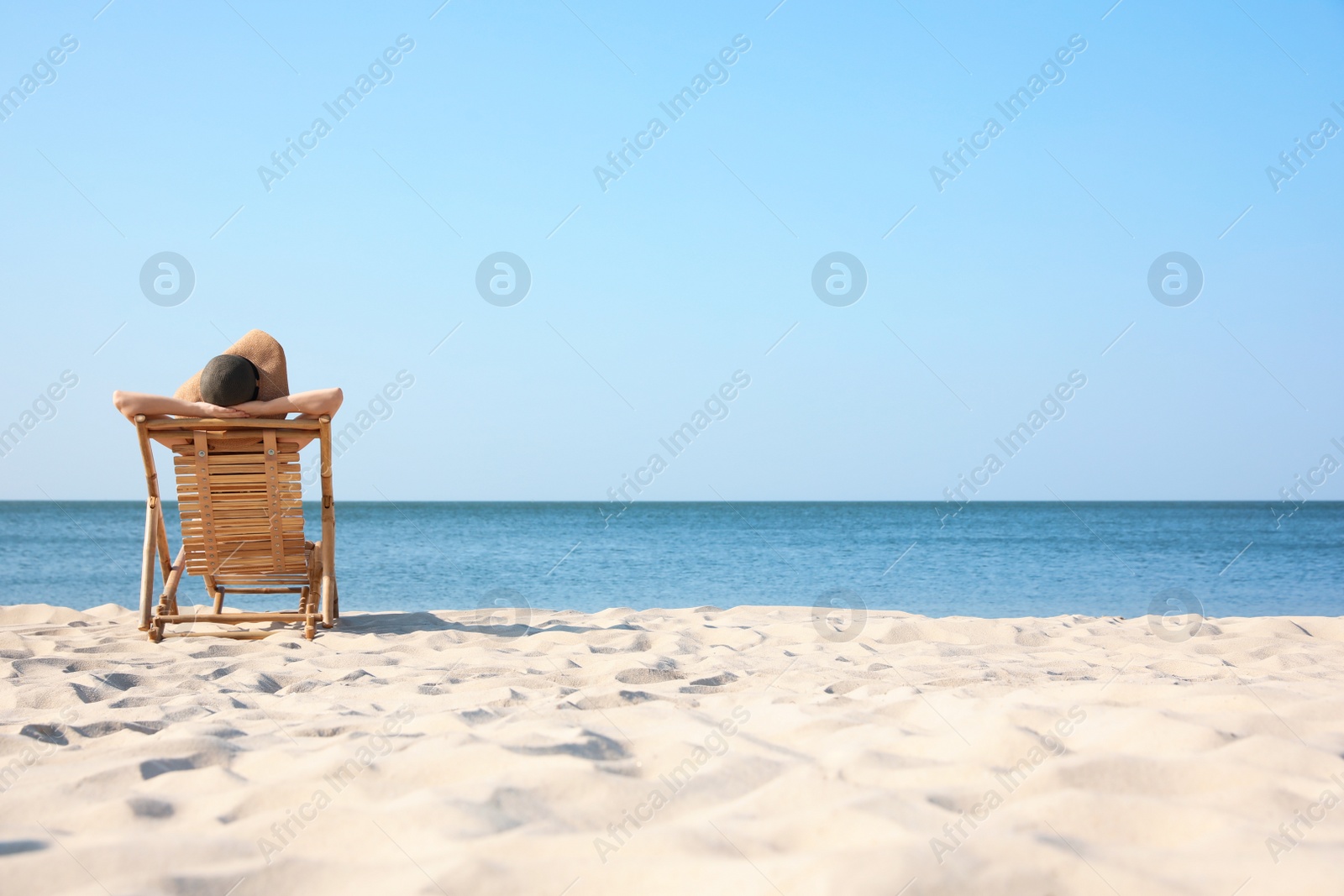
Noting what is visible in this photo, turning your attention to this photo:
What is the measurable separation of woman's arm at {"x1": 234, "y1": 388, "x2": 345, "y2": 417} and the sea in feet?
16.9

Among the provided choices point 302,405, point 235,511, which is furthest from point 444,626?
point 302,405

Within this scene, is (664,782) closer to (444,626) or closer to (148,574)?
(444,626)

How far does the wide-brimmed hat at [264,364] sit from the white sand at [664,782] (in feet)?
6.14

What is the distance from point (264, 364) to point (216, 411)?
0.51m

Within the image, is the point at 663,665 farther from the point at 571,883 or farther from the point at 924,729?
the point at 571,883

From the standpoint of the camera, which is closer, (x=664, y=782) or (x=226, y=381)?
(x=664, y=782)

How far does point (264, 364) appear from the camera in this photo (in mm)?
5336

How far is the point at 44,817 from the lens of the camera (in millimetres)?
1997

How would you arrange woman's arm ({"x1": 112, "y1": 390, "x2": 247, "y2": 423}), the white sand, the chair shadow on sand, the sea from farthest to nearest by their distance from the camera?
1. the sea
2. the chair shadow on sand
3. woman's arm ({"x1": 112, "y1": 390, "x2": 247, "y2": 423})
4. the white sand

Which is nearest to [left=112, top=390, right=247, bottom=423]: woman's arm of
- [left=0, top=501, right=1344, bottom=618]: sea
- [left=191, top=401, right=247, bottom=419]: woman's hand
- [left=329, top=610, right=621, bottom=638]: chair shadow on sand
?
[left=191, top=401, right=247, bottom=419]: woman's hand

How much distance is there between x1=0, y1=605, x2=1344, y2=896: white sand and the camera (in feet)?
5.62

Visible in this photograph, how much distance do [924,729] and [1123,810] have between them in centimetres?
72

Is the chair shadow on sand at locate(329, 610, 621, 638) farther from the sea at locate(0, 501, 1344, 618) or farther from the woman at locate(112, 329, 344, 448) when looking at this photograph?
the sea at locate(0, 501, 1344, 618)

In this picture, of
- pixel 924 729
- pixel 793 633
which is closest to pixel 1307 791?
pixel 924 729
